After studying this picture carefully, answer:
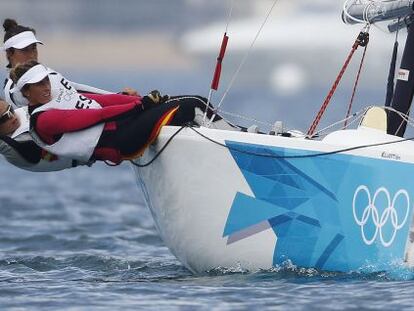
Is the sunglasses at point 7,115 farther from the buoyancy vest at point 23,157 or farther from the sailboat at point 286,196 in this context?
the sailboat at point 286,196

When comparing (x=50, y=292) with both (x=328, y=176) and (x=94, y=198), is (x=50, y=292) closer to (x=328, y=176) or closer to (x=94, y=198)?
(x=328, y=176)

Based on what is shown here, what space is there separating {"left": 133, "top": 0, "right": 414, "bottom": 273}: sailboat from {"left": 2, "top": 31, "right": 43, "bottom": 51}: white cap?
960mm

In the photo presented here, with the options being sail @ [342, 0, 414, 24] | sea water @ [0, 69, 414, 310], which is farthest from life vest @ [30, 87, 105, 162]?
sail @ [342, 0, 414, 24]

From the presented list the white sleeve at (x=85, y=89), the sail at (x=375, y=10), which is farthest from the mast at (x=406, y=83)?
the white sleeve at (x=85, y=89)

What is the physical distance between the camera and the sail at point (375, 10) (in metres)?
8.25

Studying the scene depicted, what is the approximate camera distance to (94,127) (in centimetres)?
735

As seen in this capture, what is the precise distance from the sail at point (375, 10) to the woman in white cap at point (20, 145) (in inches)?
89.3

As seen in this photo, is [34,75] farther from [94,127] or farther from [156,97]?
[156,97]

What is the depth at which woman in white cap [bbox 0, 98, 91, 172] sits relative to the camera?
751 cm

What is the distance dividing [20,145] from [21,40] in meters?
0.65

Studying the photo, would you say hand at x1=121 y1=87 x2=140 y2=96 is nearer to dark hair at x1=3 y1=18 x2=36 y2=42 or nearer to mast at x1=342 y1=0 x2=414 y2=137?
dark hair at x1=3 y1=18 x2=36 y2=42

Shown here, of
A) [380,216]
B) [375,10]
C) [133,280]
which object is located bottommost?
[133,280]

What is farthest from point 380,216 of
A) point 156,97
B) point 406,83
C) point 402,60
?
point 156,97

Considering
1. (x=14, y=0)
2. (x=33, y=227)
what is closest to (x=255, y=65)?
(x=14, y=0)
